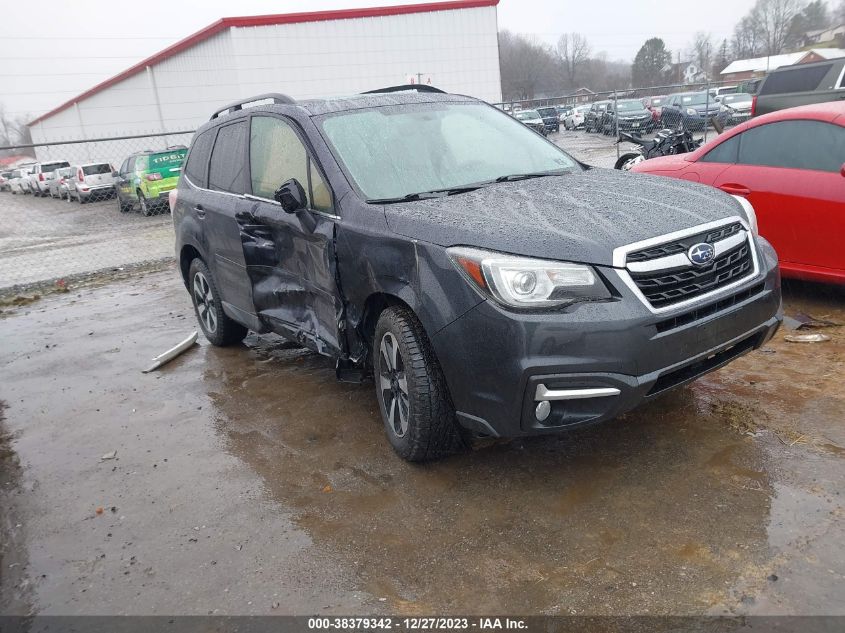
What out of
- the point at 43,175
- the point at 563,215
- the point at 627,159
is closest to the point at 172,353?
the point at 563,215

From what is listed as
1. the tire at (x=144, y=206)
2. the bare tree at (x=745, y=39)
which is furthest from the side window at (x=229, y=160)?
the bare tree at (x=745, y=39)

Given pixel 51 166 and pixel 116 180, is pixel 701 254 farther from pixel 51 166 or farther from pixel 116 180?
pixel 51 166

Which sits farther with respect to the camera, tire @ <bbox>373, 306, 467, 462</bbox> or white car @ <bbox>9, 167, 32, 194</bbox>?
white car @ <bbox>9, 167, 32, 194</bbox>

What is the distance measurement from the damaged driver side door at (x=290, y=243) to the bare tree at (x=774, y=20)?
97672 mm

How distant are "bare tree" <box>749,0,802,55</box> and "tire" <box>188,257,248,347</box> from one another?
318ft

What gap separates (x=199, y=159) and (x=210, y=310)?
1.27m

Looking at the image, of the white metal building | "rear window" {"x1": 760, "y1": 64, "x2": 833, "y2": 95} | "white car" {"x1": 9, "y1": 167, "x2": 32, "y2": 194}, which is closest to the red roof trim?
the white metal building

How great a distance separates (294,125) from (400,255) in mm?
1421

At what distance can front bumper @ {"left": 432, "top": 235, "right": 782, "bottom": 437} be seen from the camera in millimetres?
2893

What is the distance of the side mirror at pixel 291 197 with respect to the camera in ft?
12.8

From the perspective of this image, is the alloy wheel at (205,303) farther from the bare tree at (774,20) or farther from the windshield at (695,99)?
the bare tree at (774,20)

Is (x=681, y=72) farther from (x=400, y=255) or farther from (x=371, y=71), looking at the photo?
(x=400, y=255)

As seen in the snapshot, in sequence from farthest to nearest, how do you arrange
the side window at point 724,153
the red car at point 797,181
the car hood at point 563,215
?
1. the side window at point 724,153
2. the red car at point 797,181
3. the car hood at point 563,215

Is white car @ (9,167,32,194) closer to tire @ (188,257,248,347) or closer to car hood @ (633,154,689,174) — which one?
tire @ (188,257,248,347)
